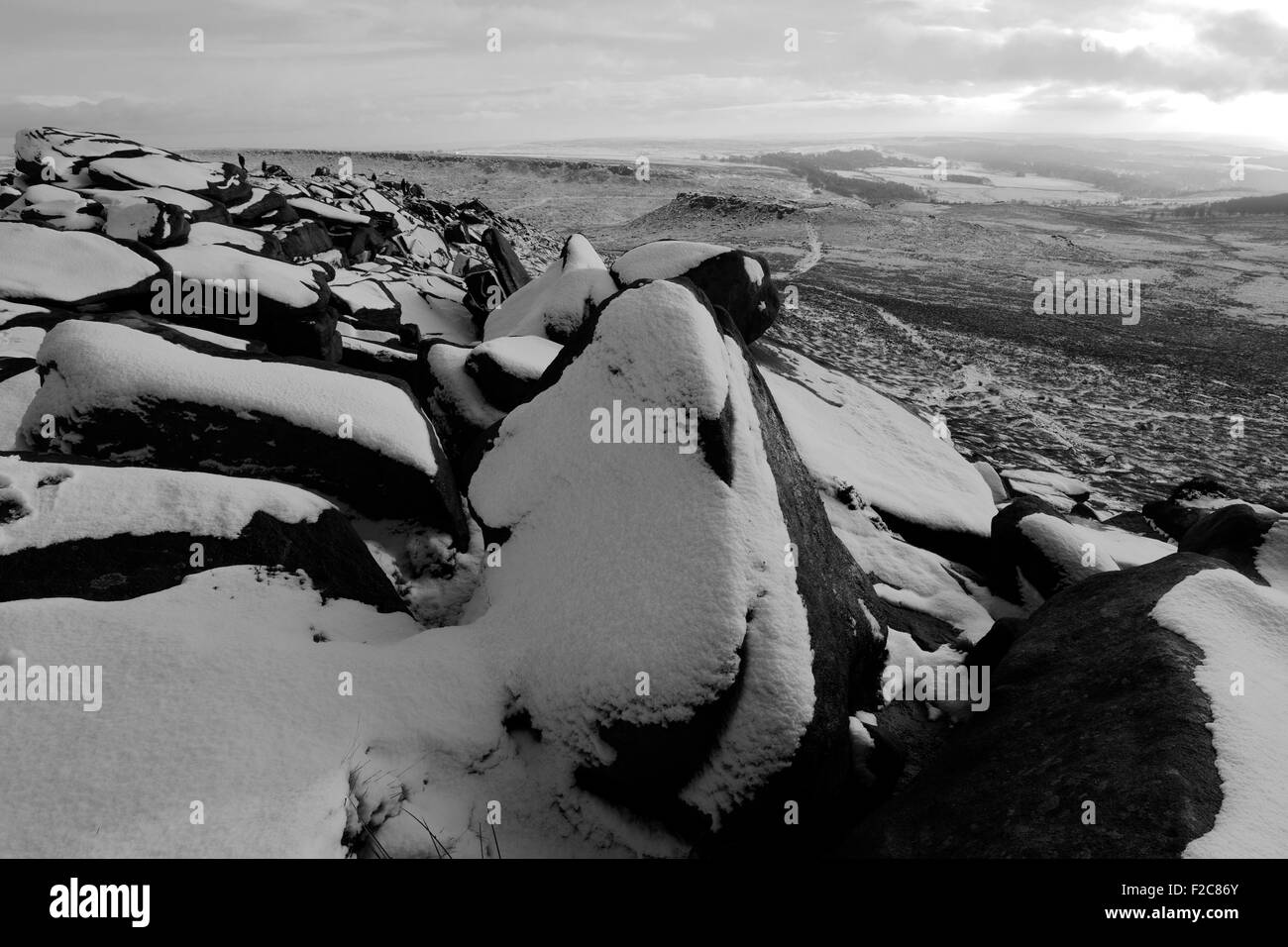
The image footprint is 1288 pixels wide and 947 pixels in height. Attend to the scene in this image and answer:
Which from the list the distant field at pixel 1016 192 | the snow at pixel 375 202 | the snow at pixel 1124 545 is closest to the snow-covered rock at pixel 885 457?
the snow at pixel 1124 545

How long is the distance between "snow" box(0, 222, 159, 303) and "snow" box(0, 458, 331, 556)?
18.4 feet

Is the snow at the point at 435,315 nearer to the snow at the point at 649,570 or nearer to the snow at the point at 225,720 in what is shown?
the snow at the point at 649,570

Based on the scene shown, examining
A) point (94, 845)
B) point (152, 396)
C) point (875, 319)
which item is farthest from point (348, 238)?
point (94, 845)

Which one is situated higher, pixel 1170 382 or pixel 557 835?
pixel 1170 382

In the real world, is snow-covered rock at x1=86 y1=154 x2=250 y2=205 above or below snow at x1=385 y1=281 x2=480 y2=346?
above

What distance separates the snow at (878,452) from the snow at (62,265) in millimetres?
8518

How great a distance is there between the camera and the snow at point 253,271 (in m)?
9.20

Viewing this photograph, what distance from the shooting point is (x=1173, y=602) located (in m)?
4.52

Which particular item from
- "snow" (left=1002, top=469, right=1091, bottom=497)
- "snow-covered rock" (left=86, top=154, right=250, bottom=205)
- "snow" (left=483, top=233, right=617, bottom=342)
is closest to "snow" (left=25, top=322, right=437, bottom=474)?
"snow" (left=483, top=233, right=617, bottom=342)

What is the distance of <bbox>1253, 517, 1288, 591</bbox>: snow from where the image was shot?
5918 millimetres

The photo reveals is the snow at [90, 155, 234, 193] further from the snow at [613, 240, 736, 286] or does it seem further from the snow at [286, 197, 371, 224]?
the snow at [613, 240, 736, 286]

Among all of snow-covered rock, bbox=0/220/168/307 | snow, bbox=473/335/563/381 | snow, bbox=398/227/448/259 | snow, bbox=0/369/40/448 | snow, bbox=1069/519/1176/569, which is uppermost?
snow, bbox=398/227/448/259

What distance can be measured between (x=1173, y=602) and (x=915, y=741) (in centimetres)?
186
